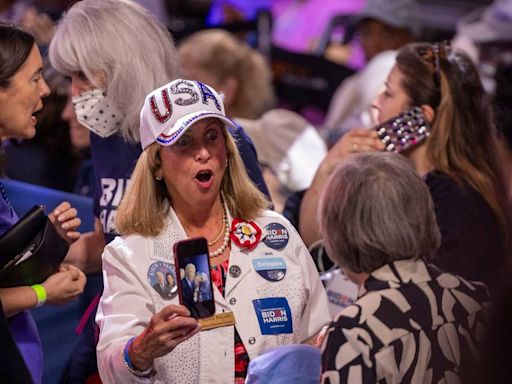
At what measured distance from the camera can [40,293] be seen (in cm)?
311

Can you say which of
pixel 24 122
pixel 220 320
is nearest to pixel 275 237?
pixel 220 320

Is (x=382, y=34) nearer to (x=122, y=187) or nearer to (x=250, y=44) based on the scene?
(x=250, y=44)

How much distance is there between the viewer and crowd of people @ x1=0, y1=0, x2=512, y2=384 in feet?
9.11

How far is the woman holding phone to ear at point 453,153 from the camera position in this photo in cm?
386

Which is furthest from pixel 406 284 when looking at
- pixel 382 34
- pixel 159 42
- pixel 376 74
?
pixel 382 34

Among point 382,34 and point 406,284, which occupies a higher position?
point 406,284

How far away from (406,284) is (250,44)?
4.56 metres

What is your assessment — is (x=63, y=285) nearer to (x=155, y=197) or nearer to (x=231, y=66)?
(x=155, y=197)

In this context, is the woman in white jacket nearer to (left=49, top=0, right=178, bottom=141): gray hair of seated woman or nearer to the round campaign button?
the round campaign button

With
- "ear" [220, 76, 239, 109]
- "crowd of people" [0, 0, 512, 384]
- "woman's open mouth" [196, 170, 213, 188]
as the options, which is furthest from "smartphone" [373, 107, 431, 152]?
"ear" [220, 76, 239, 109]

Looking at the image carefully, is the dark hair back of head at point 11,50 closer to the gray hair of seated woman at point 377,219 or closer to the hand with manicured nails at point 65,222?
the hand with manicured nails at point 65,222

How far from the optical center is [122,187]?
12.3 feet

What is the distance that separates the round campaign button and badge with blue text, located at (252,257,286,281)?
5 cm

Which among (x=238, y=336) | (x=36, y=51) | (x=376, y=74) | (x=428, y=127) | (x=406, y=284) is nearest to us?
(x=406, y=284)
